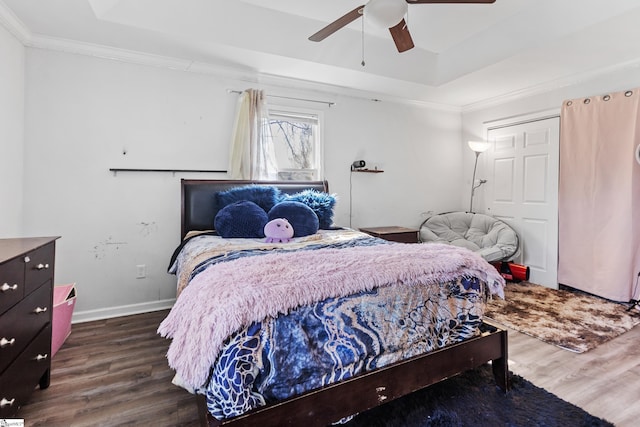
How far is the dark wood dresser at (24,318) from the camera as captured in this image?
1280 mm

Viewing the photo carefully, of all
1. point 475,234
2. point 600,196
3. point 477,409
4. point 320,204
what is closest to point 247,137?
point 320,204

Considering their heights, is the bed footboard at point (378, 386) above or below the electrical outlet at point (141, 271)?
below

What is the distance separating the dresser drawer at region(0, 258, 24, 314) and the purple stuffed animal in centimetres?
142

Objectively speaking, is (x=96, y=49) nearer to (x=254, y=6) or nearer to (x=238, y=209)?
(x=254, y=6)

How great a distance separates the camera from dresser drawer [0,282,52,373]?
1.28m

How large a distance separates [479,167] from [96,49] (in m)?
4.82

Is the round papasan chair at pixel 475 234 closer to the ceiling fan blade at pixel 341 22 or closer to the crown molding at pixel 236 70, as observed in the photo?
the crown molding at pixel 236 70

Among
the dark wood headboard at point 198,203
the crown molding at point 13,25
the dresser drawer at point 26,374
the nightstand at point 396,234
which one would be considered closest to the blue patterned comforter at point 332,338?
the dresser drawer at point 26,374

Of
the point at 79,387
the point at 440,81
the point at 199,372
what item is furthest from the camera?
the point at 440,81

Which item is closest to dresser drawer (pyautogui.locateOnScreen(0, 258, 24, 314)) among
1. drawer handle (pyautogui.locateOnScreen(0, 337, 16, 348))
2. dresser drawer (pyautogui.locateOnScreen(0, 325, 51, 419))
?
drawer handle (pyautogui.locateOnScreen(0, 337, 16, 348))

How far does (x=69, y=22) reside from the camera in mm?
2369

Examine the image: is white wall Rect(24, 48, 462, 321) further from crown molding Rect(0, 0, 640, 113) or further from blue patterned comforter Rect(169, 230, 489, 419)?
blue patterned comforter Rect(169, 230, 489, 419)

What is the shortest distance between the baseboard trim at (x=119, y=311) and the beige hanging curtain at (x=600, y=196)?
4412 millimetres

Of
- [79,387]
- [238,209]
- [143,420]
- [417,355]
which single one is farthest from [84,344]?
[417,355]
